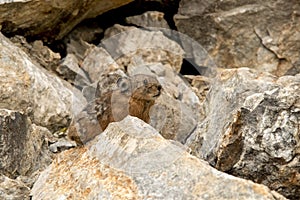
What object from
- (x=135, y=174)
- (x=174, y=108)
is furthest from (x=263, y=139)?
(x=174, y=108)

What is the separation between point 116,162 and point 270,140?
2.11m

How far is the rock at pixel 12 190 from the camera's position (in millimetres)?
7660

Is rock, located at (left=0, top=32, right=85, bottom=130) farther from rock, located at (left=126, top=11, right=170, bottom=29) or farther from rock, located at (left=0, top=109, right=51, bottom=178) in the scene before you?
rock, located at (left=126, top=11, right=170, bottom=29)

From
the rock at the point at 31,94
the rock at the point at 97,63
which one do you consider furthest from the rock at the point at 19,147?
the rock at the point at 97,63

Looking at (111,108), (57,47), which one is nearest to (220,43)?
(57,47)

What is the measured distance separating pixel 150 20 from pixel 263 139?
954 centimetres

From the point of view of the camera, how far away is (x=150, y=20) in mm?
16875

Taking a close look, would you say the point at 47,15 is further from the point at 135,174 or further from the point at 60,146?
the point at 135,174

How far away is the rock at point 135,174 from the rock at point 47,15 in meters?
6.52

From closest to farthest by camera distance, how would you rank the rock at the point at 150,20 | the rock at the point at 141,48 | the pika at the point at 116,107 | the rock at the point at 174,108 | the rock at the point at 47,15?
the pika at the point at 116,107, the rock at the point at 174,108, the rock at the point at 47,15, the rock at the point at 141,48, the rock at the point at 150,20

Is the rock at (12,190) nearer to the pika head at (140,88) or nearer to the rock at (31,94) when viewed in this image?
the pika head at (140,88)

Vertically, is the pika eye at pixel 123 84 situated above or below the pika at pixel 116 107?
above

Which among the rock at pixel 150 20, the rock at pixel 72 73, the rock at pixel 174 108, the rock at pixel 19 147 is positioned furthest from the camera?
the rock at pixel 150 20

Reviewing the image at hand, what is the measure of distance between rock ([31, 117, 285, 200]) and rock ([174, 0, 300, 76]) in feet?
28.0
